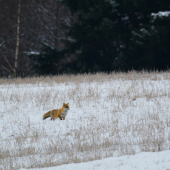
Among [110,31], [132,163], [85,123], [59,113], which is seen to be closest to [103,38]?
[110,31]

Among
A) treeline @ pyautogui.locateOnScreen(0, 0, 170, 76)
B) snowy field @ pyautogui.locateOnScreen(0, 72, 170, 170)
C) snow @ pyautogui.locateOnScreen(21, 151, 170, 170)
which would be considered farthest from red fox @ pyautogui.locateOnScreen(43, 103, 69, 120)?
treeline @ pyautogui.locateOnScreen(0, 0, 170, 76)

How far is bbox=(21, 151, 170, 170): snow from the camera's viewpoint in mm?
3990

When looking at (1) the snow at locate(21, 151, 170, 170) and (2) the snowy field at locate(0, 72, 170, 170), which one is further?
(2) the snowy field at locate(0, 72, 170, 170)

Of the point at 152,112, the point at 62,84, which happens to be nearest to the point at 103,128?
the point at 152,112

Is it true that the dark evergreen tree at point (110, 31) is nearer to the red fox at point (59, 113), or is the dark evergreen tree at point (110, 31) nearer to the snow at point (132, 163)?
the red fox at point (59, 113)

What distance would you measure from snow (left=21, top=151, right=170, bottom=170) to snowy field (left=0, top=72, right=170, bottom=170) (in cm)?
4

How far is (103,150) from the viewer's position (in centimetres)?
502

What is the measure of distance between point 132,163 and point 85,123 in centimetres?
293

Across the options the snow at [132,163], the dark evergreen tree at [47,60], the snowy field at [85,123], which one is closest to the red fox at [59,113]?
the snowy field at [85,123]

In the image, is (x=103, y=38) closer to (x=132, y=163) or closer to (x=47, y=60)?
(x=47, y=60)

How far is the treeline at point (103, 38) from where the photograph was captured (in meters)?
17.7

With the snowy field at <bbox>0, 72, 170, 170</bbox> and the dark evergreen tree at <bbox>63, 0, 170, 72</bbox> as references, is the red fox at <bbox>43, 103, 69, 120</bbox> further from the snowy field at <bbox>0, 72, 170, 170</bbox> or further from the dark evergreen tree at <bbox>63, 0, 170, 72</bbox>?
the dark evergreen tree at <bbox>63, 0, 170, 72</bbox>

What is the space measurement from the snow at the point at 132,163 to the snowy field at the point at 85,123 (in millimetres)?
44

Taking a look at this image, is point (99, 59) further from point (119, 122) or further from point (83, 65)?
point (119, 122)
